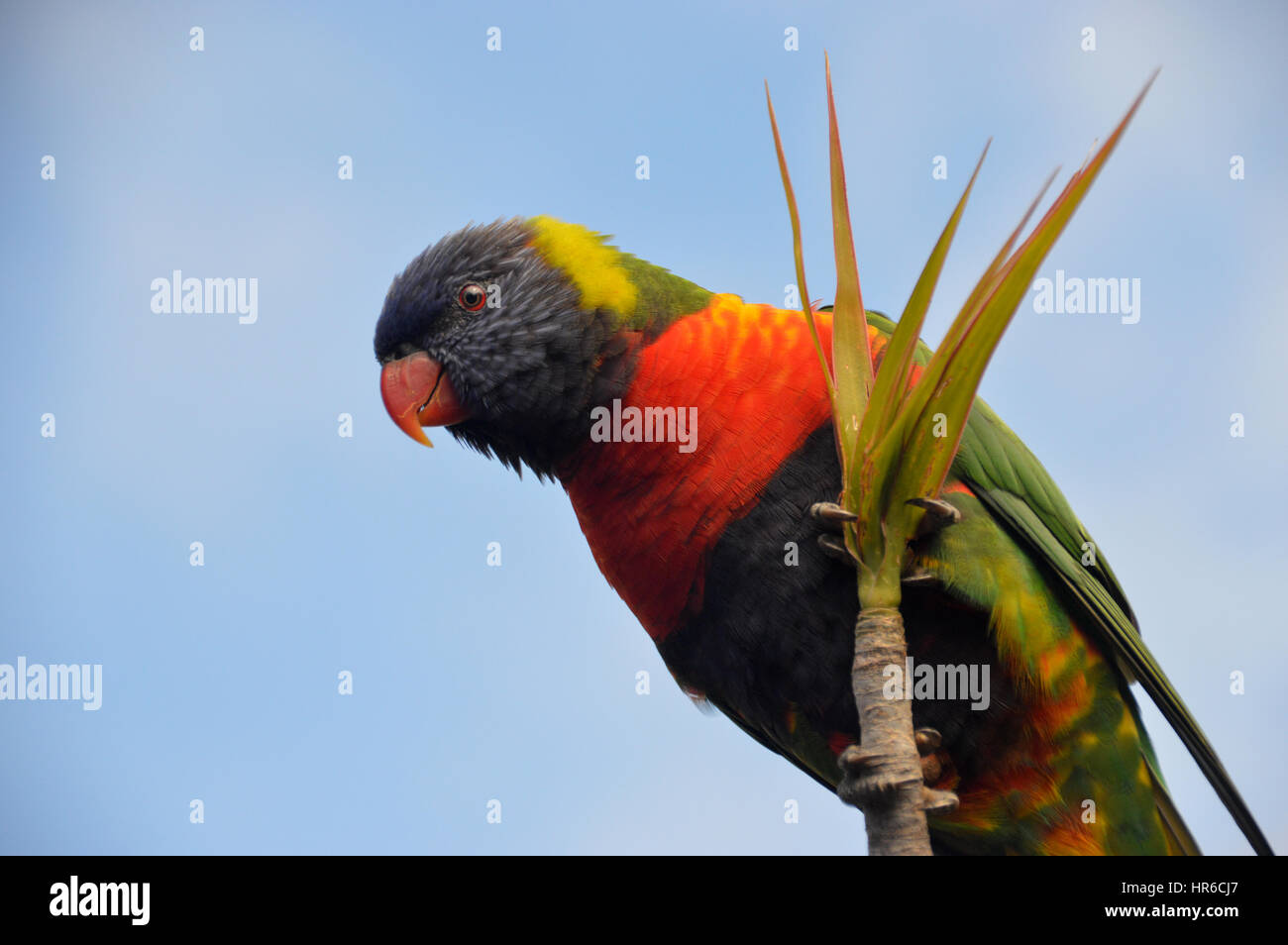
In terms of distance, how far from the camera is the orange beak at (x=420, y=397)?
134 inches

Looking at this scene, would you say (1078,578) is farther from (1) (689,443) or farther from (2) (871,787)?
(1) (689,443)

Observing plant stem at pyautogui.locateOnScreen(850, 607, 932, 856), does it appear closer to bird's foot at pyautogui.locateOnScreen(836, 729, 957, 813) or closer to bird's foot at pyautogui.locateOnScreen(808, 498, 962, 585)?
bird's foot at pyautogui.locateOnScreen(836, 729, 957, 813)

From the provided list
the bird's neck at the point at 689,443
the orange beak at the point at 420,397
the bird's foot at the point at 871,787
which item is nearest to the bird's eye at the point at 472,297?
the orange beak at the point at 420,397

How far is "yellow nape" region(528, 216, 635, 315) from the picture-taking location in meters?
3.26

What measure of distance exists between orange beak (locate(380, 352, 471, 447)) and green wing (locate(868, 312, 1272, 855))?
1624 mm

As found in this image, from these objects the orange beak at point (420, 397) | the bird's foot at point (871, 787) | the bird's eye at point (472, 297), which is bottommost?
the bird's foot at point (871, 787)

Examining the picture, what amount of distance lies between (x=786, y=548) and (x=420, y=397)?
4.73ft

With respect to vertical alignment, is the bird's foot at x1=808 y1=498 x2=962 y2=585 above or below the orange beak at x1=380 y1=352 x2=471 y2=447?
below

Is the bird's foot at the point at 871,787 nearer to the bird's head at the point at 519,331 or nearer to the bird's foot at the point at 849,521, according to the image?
the bird's foot at the point at 849,521

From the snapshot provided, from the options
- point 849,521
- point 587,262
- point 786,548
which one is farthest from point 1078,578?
point 587,262

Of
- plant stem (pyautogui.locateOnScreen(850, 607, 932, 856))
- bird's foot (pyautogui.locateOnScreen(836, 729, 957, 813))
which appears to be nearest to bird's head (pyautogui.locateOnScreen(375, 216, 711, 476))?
plant stem (pyautogui.locateOnScreen(850, 607, 932, 856))

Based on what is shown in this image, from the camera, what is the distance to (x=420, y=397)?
3.44m
